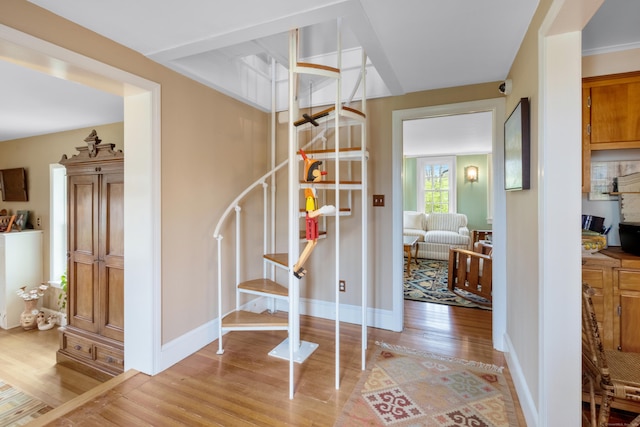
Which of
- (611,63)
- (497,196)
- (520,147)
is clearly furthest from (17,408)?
(611,63)

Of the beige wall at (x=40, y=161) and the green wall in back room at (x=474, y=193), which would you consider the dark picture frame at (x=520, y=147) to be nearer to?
the beige wall at (x=40, y=161)

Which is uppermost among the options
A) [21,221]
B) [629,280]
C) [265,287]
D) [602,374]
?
[21,221]

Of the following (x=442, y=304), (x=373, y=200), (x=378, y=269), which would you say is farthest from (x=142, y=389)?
(x=442, y=304)

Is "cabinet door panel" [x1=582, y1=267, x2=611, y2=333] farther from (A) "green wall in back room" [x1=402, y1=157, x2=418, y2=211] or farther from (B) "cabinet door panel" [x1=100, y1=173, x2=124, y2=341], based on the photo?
(A) "green wall in back room" [x1=402, y1=157, x2=418, y2=211]

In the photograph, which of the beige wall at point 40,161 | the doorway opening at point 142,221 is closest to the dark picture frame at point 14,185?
the beige wall at point 40,161

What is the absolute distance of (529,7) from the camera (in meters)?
1.50

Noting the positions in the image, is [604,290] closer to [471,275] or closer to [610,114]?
[610,114]

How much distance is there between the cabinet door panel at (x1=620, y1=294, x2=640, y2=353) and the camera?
5.87 ft

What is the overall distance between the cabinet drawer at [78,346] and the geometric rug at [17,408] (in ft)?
1.41

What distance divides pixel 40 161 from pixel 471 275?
19.6 ft

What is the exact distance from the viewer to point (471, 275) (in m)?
3.61

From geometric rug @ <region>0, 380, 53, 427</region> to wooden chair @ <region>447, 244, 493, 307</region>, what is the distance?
4.20 metres

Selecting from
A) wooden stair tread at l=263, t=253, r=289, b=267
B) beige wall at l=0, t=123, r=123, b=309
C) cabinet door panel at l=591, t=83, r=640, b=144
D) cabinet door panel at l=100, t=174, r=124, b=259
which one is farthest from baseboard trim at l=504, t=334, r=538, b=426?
beige wall at l=0, t=123, r=123, b=309

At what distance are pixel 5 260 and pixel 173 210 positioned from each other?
11.3 ft
